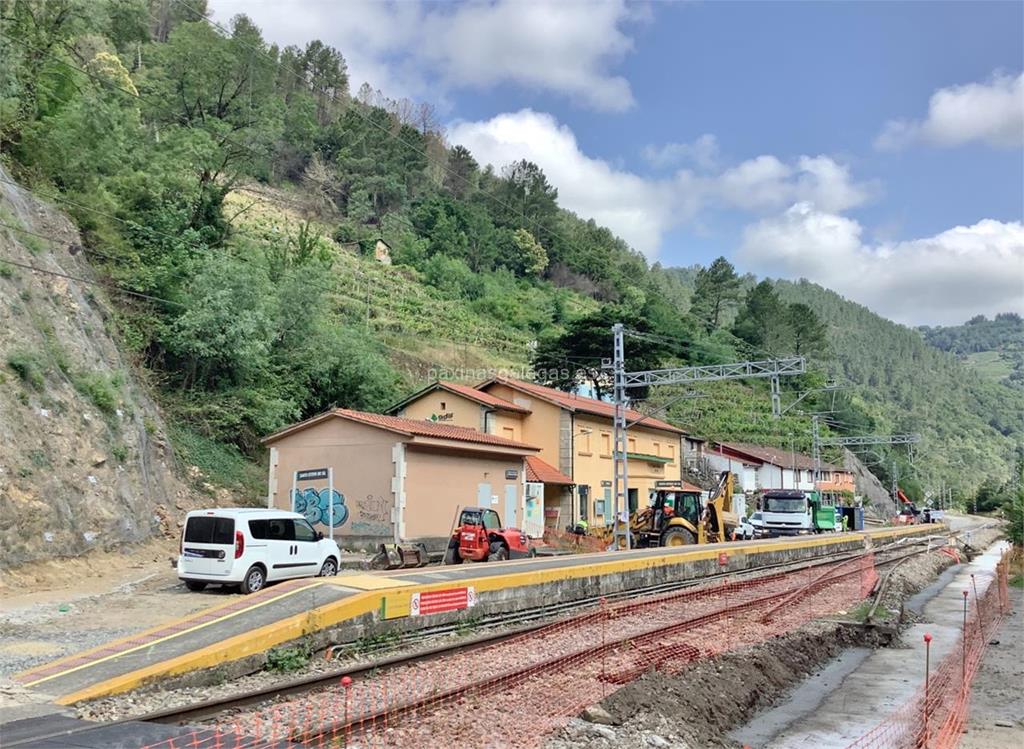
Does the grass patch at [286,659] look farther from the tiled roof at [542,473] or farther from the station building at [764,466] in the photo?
the station building at [764,466]

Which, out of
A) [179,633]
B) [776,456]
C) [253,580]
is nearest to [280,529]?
[253,580]

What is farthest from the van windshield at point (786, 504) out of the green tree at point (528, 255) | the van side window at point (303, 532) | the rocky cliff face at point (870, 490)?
the green tree at point (528, 255)

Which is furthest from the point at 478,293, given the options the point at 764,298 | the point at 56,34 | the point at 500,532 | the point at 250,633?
the point at 250,633

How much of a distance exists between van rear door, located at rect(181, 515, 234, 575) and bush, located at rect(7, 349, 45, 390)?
602cm

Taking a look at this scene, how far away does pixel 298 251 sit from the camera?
52.5 meters

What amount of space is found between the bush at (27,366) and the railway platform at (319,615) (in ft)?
30.6

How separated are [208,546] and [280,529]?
5.07ft

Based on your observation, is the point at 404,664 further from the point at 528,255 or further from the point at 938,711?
the point at 528,255

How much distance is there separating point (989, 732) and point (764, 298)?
9694 centimetres

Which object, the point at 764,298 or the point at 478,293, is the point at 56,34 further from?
the point at 764,298

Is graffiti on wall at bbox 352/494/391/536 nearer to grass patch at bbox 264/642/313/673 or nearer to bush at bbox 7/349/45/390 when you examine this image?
bush at bbox 7/349/45/390

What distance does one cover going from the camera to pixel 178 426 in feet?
92.3

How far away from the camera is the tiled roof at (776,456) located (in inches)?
2844

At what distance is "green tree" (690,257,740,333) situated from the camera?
110125mm
